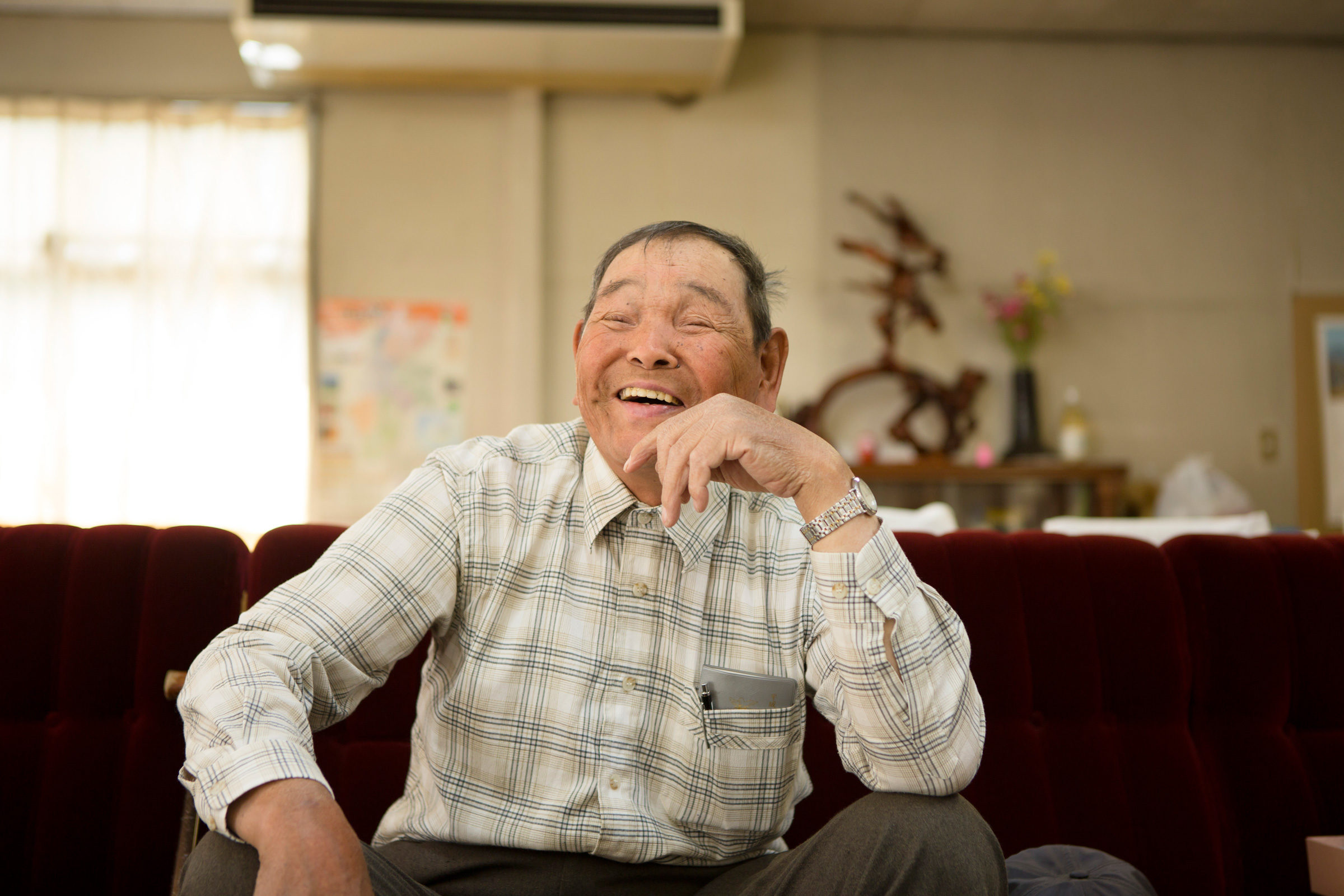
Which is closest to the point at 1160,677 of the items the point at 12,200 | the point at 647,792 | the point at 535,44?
the point at 647,792

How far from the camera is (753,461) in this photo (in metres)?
0.98

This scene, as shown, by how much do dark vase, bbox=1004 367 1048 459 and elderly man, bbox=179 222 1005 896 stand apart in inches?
136

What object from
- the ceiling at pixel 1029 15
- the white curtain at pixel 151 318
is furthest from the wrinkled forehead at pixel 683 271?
the ceiling at pixel 1029 15

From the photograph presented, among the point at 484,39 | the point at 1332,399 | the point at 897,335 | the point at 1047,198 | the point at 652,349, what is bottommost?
the point at 652,349

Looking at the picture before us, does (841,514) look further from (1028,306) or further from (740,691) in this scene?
(1028,306)

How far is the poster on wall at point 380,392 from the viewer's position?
433 centimetres

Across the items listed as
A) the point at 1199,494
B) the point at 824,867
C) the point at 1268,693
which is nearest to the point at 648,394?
the point at 824,867

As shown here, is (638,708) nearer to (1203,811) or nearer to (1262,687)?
A: (1203,811)

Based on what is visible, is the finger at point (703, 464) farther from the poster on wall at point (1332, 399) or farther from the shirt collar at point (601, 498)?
the poster on wall at point (1332, 399)

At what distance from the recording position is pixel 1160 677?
1.40 metres

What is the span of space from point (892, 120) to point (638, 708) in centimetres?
413

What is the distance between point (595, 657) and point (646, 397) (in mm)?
307

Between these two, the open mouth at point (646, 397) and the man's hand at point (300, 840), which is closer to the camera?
the man's hand at point (300, 840)

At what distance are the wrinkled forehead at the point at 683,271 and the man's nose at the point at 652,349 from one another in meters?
0.06
